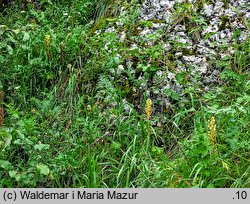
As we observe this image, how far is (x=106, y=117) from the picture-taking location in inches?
177

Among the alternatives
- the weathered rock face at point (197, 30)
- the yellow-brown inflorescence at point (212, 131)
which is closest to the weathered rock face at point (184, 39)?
the weathered rock face at point (197, 30)

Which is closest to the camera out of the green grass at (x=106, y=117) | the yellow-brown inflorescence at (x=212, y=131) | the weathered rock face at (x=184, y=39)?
the yellow-brown inflorescence at (x=212, y=131)

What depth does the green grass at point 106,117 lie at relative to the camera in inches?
149

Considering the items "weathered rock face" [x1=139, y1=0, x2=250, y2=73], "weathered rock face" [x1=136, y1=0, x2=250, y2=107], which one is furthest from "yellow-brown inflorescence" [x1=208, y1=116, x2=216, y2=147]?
"weathered rock face" [x1=139, y1=0, x2=250, y2=73]

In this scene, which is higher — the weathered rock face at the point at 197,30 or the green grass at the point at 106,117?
the weathered rock face at the point at 197,30

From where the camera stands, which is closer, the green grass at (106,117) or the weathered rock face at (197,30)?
the green grass at (106,117)

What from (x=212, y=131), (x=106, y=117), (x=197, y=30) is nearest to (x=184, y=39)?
(x=197, y=30)

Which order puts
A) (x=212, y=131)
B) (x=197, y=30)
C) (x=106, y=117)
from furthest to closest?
(x=197, y=30) < (x=106, y=117) < (x=212, y=131)

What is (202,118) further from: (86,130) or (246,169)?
(86,130)

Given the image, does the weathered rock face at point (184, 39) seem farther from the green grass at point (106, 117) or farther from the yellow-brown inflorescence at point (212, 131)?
the yellow-brown inflorescence at point (212, 131)

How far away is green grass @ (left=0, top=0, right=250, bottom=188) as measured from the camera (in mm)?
3787

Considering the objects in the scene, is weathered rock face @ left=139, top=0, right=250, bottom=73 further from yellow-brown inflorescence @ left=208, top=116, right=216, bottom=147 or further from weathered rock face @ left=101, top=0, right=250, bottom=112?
yellow-brown inflorescence @ left=208, top=116, right=216, bottom=147

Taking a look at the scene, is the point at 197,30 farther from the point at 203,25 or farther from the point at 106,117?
the point at 106,117
